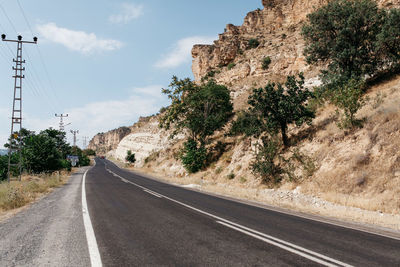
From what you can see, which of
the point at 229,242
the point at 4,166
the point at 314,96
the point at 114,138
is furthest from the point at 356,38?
the point at 114,138

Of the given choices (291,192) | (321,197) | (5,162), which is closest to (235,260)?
(321,197)

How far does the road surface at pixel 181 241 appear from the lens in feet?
13.8

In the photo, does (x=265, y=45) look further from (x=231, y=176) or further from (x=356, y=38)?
(x=231, y=176)

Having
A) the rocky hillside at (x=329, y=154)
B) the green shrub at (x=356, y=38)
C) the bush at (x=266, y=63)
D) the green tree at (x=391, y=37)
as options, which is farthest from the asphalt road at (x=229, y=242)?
the bush at (x=266, y=63)

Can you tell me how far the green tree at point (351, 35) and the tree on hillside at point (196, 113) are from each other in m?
13.8

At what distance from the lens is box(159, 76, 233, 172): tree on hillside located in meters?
29.8

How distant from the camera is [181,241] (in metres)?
5.20

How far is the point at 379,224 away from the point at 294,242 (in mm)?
4688

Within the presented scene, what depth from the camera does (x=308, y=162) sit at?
611 inches

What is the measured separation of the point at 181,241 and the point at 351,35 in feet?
83.7

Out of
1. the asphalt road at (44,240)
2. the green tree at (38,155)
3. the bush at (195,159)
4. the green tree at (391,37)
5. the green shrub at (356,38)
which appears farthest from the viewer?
the bush at (195,159)

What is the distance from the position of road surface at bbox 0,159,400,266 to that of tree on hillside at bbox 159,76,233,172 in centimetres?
2188

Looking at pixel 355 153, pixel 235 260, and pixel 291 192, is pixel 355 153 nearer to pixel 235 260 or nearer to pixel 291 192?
pixel 291 192

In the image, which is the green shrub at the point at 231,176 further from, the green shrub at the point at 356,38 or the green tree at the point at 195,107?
the green shrub at the point at 356,38
